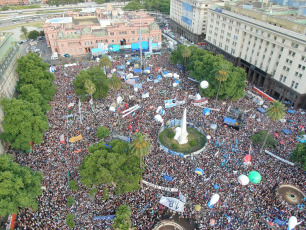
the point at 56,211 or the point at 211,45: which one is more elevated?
the point at 211,45

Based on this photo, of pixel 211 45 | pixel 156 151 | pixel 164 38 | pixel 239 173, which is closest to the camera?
pixel 239 173

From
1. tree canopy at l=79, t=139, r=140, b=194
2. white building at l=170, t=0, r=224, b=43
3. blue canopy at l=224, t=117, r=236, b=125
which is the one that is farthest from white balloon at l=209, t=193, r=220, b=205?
white building at l=170, t=0, r=224, b=43

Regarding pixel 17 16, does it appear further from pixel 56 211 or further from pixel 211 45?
pixel 56 211

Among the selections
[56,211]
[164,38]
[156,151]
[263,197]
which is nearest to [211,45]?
[164,38]

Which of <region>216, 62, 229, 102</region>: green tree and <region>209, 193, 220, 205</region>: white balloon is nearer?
<region>209, 193, 220, 205</region>: white balloon

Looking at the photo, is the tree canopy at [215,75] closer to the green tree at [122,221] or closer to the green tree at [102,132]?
the green tree at [102,132]

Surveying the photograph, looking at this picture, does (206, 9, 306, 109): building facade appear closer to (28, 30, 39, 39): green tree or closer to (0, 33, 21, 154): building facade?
(0, 33, 21, 154): building facade
